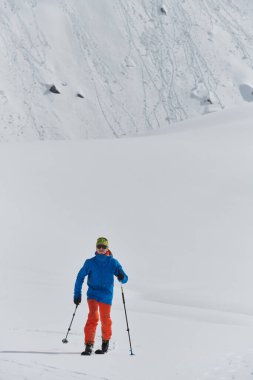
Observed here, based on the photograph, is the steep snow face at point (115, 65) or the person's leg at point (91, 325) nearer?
the person's leg at point (91, 325)

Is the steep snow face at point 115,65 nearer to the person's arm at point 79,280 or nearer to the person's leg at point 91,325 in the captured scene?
the person's arm at point 79,280

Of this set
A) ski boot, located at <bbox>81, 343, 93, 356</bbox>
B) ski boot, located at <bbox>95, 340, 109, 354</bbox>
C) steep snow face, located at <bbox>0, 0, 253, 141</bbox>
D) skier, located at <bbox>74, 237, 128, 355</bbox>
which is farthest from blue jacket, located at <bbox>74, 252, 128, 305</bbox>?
steep snow face, located at <bbox>0, 0, 253, 141</bbox>

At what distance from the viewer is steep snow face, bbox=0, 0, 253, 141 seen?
224ft

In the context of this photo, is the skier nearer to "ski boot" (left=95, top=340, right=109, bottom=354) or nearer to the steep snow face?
A: "ski boot" (left=95, top=340, right=109, bottom=354)

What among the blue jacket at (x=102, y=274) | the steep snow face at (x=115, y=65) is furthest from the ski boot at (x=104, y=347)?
the steep snow face at (x=115, y=65)

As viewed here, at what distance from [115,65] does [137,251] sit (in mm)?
67151

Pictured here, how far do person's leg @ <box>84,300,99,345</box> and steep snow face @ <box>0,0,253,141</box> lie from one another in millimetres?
55276

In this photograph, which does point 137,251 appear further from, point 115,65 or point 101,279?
point 115,65

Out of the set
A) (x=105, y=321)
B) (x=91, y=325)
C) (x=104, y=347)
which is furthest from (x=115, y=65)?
(x=104, y=347)

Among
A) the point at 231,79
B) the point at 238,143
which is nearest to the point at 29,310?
the point at 238,143

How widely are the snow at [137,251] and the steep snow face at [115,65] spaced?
45319 millimetres

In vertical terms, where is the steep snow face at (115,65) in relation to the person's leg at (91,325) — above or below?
above

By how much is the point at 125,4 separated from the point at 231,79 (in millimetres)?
19410

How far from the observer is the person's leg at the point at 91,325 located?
7.16 metres
